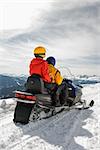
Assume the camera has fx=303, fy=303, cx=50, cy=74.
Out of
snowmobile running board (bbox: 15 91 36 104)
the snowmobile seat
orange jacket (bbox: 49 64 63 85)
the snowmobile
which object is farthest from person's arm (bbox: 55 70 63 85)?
snowmobile running board (bbox: 15 91 36 104)

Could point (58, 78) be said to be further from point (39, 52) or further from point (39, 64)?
point (39, 52)

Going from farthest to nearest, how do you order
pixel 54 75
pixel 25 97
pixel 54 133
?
pixel 54 75 < pixel 25 97 < pixel 54 133

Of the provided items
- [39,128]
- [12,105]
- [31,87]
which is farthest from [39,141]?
[12,105]

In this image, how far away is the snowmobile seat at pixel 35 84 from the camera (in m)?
7.36

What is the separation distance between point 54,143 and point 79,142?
471 millimetres

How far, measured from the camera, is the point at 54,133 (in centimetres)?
627

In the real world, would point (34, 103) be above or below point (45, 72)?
below

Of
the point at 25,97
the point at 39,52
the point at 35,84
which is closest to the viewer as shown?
the point at 25,97

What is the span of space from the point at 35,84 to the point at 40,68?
0.44 metres

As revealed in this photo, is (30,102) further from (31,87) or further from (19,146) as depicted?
(19,146)

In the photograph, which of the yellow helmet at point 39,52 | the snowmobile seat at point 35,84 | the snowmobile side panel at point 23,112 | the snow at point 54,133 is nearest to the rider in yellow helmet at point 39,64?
the yellow helmet at point 39,52

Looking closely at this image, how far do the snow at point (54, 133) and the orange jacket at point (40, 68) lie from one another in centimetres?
115

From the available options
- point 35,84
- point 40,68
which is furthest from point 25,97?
point 40,68

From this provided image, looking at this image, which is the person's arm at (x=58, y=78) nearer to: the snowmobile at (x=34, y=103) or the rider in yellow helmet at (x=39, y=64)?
the snowmobile at (x=34, y=103)
